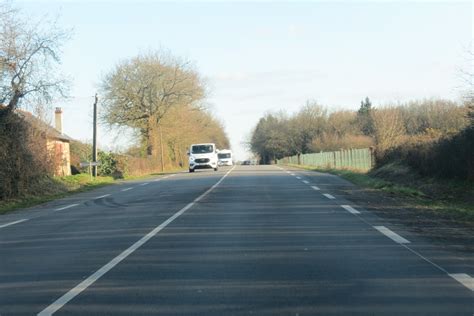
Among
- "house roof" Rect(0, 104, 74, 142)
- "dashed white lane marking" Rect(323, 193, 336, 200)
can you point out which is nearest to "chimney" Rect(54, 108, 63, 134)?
"house roof" Rect(0, 104, 74, 142)

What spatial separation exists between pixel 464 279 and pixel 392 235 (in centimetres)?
352

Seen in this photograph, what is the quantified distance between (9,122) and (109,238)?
15.3m

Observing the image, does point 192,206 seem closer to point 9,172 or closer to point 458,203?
point 458,203

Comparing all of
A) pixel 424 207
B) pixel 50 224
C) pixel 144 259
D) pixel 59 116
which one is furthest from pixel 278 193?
pixel 59 116

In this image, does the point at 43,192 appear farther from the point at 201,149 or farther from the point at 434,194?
the point at 201,149

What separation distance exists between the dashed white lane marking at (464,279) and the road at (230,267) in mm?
23

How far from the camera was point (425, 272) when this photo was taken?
746cm

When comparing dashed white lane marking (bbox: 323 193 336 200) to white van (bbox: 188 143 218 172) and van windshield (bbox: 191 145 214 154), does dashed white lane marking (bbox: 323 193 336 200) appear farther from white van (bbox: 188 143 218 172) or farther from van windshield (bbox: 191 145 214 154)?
van windshield (bbox: 191 145 214 154)

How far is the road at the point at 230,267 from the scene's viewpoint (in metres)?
6.11

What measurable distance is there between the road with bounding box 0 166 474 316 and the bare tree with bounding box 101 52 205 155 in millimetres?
52250

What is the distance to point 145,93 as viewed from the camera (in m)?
65.9

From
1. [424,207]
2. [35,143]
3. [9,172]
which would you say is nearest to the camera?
[424,207]

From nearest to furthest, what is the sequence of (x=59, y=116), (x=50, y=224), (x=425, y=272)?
(x=425, y=272)
(x=50, y=224)
(x=59, y=116)

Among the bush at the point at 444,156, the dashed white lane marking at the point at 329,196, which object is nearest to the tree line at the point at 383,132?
the bush at the point at 444,156
